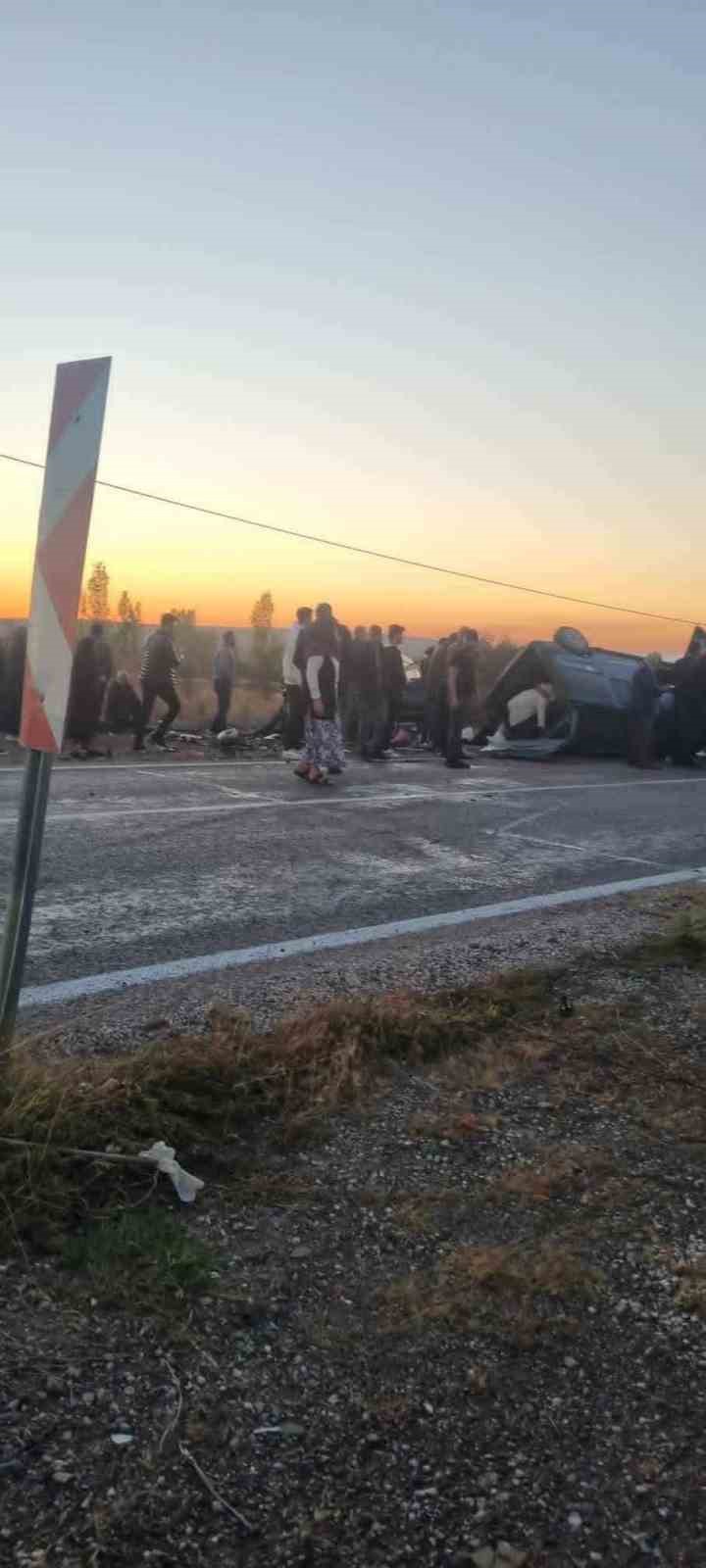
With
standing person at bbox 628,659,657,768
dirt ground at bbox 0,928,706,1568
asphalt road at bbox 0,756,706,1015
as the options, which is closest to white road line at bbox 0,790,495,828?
asphalt road at bbox 0,756,706,1015

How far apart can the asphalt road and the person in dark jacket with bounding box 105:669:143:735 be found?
219 cm

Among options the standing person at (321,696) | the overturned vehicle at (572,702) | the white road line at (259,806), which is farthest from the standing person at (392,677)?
the white road line at (259,806)

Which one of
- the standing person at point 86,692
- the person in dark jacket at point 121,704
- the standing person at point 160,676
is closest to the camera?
the standing person at point 86,692

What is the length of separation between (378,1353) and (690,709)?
1644cm

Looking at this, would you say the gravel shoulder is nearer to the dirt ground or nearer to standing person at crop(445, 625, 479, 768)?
the dirt ground

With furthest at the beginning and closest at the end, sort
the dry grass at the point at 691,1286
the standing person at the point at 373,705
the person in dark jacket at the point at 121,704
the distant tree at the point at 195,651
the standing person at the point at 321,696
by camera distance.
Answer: the distant tree at the point at 195,651
the standing person at the point at 373,705
the person in dark jacket at the point at 121,704
the standing person at the point at 321,696
the dry grass at the point at 691,1286

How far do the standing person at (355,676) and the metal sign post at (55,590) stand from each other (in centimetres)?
1239

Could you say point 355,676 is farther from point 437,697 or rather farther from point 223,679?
point 223,679

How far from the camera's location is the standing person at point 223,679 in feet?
54.4

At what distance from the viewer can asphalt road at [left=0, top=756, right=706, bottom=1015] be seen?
558 centimetres

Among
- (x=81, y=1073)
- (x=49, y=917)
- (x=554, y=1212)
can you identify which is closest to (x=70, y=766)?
(x=49, y=917)

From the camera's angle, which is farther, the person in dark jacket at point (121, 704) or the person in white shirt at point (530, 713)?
the person in white shirt at point (530, 713)

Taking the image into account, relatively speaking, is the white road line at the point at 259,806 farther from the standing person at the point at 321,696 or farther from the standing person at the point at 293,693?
the standing person at the point at 293,693

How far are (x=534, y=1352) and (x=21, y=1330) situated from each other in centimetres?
102
